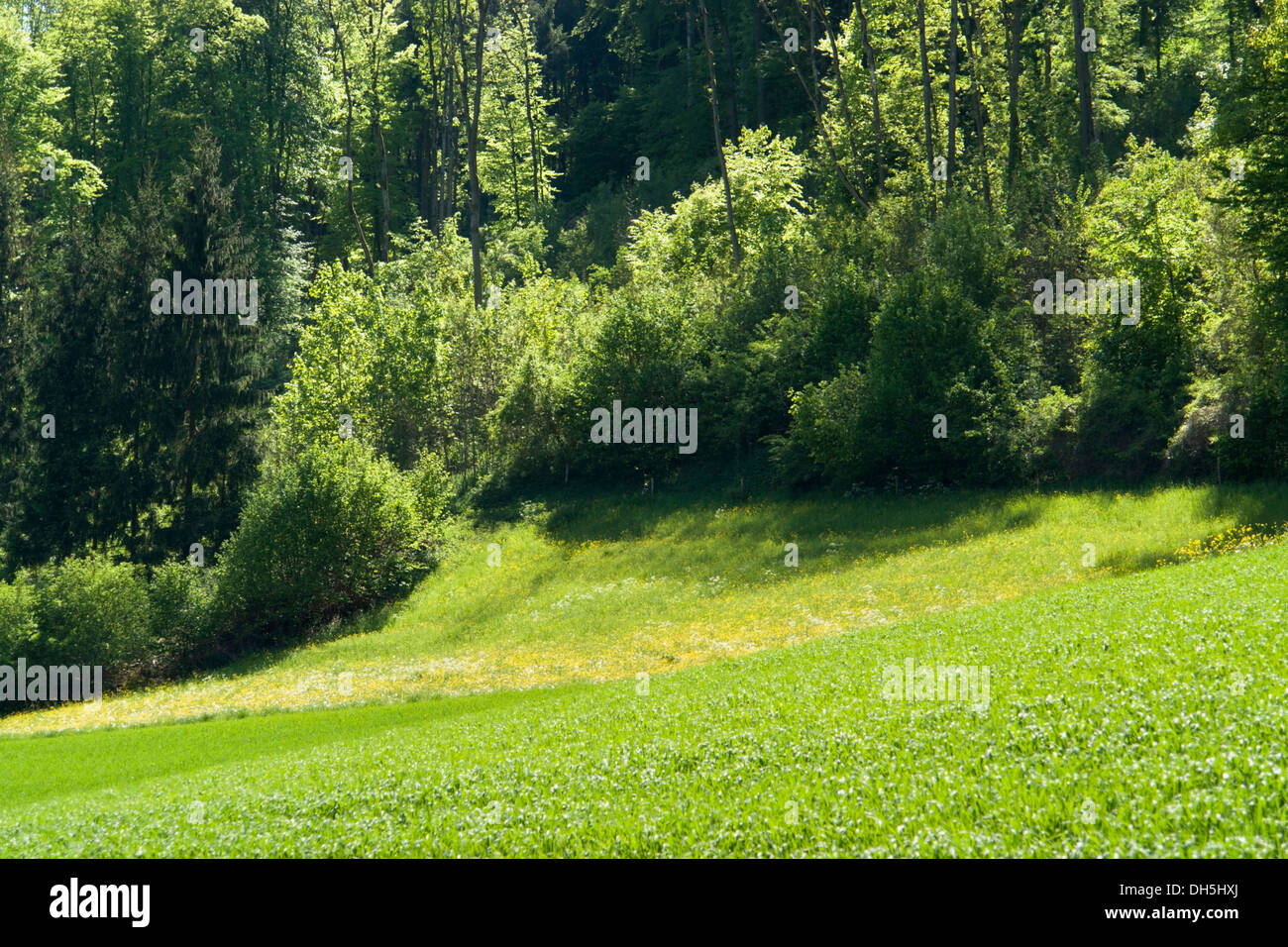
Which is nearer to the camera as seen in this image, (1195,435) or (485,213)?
(1195,435)

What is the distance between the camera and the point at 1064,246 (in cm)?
4372

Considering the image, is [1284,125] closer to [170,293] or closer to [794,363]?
[794,363]

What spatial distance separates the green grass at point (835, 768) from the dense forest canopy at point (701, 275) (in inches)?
704

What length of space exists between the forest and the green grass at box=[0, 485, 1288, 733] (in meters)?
3.07

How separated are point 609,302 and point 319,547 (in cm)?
1898

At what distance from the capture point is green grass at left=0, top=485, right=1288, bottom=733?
2812 cm

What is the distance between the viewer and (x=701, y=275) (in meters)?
54.1

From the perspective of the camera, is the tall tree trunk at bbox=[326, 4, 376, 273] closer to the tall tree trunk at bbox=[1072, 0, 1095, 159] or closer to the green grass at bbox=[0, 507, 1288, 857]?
the tall tree trunk at bbox=[1072, 0, 1095, 159]

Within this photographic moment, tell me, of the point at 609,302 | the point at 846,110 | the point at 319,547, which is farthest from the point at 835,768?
the point at 846,110

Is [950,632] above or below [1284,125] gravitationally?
below

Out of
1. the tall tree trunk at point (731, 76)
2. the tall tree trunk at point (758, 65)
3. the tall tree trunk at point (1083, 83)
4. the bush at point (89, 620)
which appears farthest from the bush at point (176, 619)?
the tall tree trunk at point (731, 76)

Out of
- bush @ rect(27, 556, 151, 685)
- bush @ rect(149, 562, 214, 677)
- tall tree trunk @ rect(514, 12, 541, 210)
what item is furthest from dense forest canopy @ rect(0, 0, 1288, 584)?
bush @ rect(27, 556, 151, 685)

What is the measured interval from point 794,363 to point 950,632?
2812 centimetres
